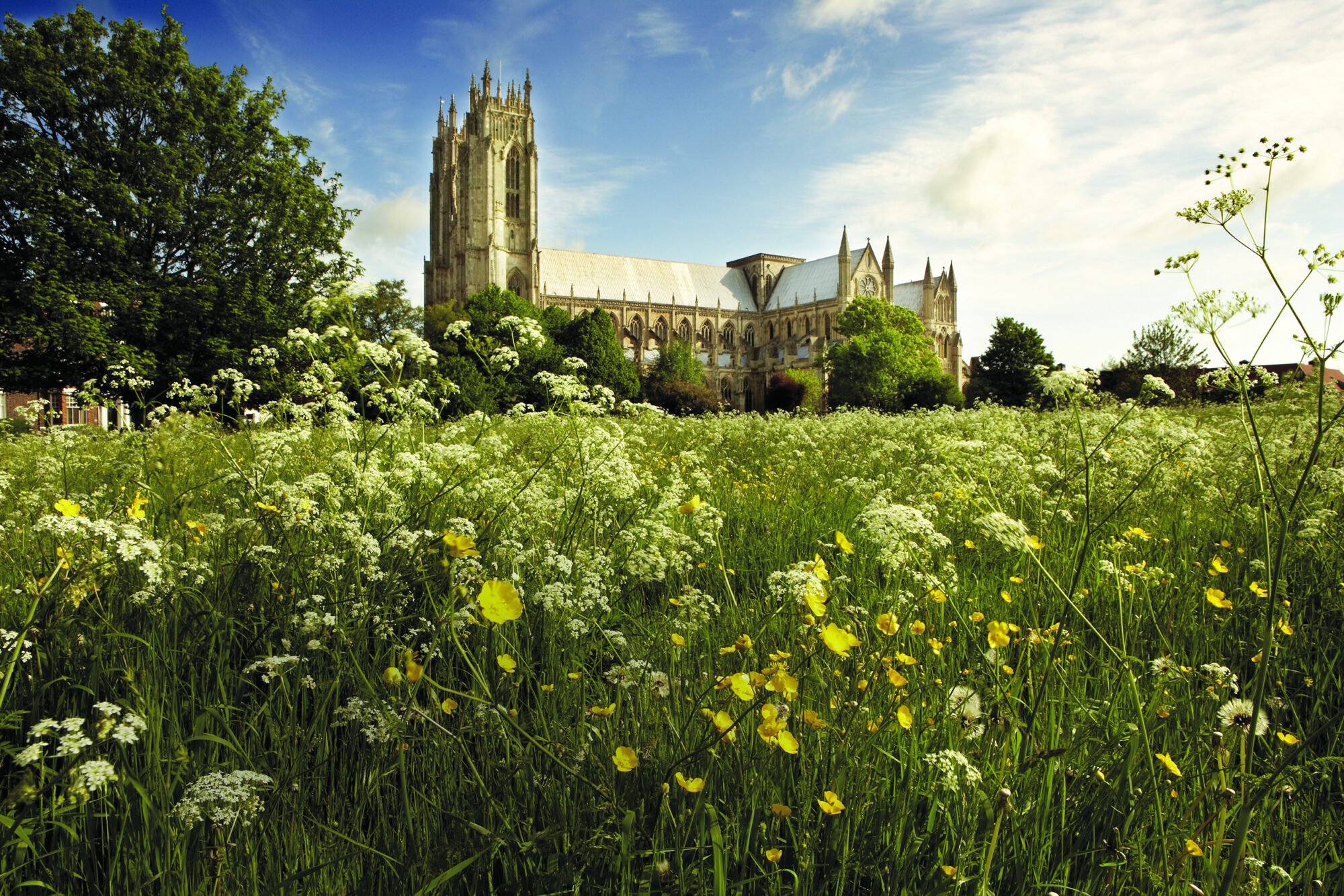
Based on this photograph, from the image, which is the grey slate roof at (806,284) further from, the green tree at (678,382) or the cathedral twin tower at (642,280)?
the green tree at (678,382)

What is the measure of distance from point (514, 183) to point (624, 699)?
246 ft

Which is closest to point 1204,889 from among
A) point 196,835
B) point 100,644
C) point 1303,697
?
point 1303,697

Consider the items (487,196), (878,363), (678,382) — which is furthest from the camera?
(487,196)

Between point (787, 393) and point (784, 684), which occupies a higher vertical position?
point (787, 393)

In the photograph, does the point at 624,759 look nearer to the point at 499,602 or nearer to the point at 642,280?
the point at 499,602

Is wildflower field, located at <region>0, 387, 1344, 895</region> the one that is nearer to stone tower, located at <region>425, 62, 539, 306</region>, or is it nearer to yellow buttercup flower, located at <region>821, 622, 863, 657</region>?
yellow buttercup flower, located at <region>821, 622, 863, 657</region>

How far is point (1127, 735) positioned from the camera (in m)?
1.80

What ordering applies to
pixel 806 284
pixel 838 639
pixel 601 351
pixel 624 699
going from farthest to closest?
pixel 806 284, pixel 601 351, pixel 624 699, pixel 838 639

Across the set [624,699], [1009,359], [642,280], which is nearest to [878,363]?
[1009,359]

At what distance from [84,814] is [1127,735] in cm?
234

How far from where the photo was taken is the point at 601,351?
170 ft

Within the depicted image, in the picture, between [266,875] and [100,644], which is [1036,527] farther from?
[100,644]

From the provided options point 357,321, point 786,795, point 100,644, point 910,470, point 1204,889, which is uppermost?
point 357,321

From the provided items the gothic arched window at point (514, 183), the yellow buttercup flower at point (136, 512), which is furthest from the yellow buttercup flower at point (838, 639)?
the gothic arched window at point (514, 183)
